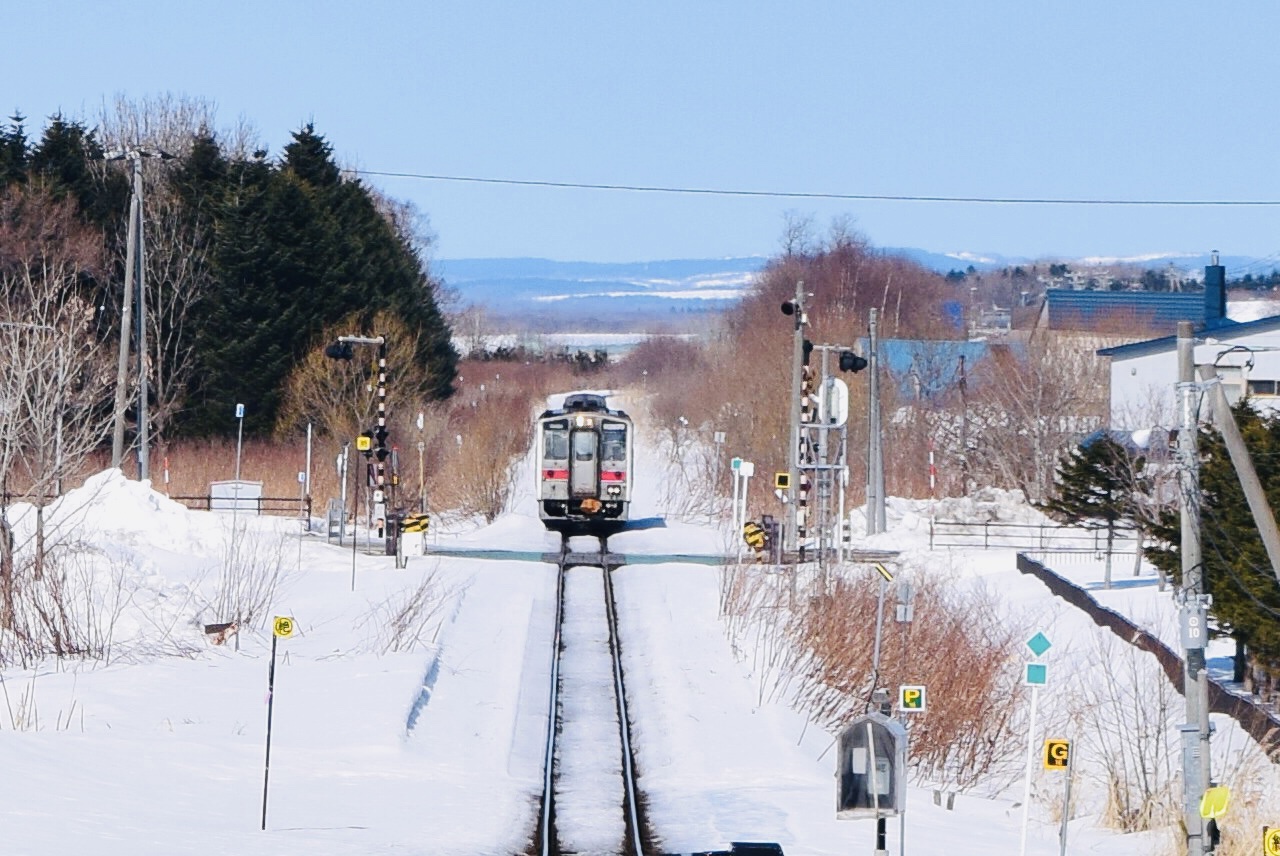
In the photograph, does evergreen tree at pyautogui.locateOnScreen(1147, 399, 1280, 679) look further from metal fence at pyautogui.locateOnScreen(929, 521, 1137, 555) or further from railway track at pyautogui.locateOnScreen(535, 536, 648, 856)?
metal fence at pyautogui.locateOnScreen(929, 521, 1137, 555)

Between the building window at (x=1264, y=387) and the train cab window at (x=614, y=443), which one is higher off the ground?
the building window at (x=1264, y=387)

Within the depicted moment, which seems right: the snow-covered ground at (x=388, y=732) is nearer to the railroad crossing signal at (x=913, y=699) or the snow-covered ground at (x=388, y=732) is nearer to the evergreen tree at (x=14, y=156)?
the railroad crossing signal at (x=913, y=699)

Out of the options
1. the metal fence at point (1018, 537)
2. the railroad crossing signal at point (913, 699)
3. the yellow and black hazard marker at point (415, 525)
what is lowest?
the railroad crossing signal at point (913, 699)

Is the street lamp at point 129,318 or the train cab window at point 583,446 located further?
the train cab window at point 583,446

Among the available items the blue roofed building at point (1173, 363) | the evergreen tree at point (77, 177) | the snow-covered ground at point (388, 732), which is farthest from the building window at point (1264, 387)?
the evergreen tree at point (77, 177)

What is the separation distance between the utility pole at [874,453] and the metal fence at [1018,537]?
1.36 metres

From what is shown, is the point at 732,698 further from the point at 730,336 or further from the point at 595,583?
the point at 730,336

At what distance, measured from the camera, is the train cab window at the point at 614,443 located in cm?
4306

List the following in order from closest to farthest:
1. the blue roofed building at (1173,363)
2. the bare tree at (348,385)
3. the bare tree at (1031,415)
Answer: the blue roofed building at (1173,363), the bare tree at (348,385), the bare tree at (1031,415)

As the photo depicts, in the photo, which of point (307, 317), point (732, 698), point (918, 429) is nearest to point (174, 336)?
point (307, 317)

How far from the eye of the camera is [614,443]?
4322 centimetres

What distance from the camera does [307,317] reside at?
5844 centimetres

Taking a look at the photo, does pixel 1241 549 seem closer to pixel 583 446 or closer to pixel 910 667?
pixel 910 667

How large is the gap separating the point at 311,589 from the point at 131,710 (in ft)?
39.6
